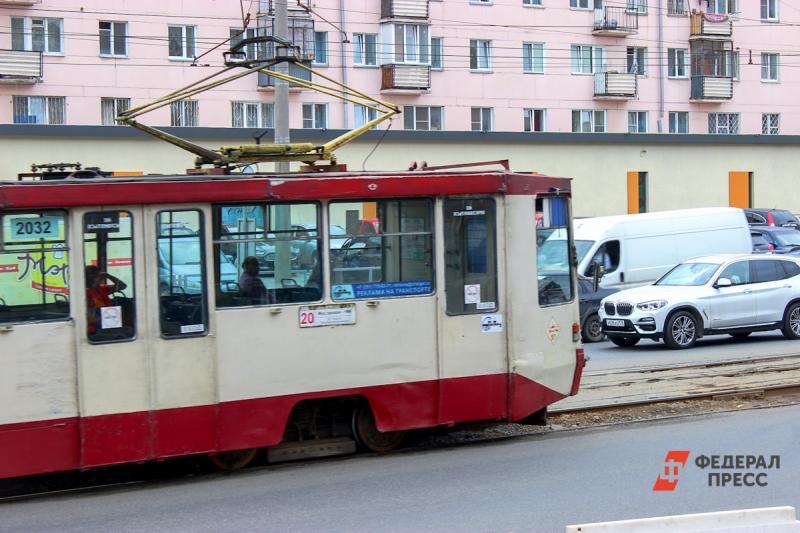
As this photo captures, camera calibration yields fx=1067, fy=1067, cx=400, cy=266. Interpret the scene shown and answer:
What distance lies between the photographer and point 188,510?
26.6ft

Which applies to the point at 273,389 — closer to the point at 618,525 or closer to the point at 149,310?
the point at 149,310

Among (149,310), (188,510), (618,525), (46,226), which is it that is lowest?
(188,510)

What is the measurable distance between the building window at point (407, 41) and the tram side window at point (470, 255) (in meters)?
32.9

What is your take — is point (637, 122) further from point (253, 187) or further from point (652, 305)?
point (253, 187)

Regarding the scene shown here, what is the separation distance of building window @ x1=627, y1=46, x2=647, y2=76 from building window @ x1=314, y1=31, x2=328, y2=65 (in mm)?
14479

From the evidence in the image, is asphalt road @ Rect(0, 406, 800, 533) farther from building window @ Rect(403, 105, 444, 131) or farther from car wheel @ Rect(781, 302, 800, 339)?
building window @ Rect(403, 105, 444, 131)

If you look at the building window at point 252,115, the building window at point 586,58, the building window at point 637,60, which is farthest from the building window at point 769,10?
the building window at point 252,115

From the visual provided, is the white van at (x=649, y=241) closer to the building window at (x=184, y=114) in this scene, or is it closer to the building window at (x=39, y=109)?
the building window at (x=184, y=114)

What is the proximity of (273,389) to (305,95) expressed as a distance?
32.3m

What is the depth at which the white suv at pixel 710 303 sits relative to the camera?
1834 cm

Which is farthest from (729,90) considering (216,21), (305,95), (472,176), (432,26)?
(472,176)

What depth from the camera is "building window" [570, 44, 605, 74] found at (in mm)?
46250

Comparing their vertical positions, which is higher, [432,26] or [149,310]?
[432,26]

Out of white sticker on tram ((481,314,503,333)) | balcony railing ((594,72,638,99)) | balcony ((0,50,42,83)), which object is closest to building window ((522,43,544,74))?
balcony railing ((594,72,638,99))
